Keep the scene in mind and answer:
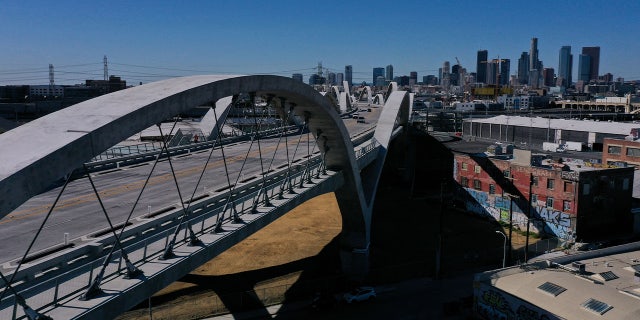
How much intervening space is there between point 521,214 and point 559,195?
5194 mm

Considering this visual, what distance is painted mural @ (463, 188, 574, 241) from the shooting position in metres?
50.1

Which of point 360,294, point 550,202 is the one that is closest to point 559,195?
point 550,202

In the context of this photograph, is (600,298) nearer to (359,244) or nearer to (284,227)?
(359,244)

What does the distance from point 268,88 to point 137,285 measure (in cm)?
1119

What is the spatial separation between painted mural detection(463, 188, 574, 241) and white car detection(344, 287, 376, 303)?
77.8ft

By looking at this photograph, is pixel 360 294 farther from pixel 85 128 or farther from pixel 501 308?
pixel 85 128

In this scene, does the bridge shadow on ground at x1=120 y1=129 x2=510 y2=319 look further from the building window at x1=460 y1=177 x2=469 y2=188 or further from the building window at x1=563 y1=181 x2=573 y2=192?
the building window at x1=563 y1=181 x2=573 y2=192

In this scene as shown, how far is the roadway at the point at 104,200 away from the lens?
21.2m

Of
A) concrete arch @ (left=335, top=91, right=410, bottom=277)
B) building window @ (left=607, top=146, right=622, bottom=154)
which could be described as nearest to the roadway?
concrete arch @ (left=335, top=91, right=410, bottom=277)

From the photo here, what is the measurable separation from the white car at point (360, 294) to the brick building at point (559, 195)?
19.0 metres

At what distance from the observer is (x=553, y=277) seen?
3003 cm

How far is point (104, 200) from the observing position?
2873 cm

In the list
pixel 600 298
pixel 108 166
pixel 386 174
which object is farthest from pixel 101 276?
pixel 386 174

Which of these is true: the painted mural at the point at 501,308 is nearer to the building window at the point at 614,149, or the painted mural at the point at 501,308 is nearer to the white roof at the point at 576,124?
the building window at the point at 614,149
